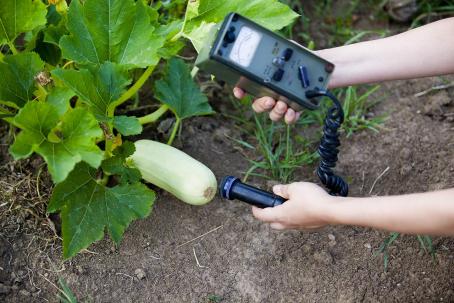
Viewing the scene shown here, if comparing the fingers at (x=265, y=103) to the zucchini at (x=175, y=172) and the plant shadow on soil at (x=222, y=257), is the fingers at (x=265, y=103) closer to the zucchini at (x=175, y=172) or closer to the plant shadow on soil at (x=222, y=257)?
the zucchini at (x=175, y=172)

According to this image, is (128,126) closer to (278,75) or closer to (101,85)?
(101,85)

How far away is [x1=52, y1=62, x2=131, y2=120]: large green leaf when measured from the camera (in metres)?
1.80

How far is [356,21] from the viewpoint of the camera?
3033 mm

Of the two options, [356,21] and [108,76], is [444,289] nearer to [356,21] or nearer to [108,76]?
[108,76]

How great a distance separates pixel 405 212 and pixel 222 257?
743 millimetres

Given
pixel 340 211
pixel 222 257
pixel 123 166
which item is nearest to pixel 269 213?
pixel 340 211

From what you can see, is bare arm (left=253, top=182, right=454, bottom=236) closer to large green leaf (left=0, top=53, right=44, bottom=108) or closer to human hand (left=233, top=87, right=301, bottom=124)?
human hand (left=233, top=87, right=301, bottom=124)

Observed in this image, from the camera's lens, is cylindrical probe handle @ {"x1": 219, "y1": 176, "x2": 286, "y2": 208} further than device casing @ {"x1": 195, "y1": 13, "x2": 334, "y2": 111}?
Yes

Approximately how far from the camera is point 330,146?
6.27 feet

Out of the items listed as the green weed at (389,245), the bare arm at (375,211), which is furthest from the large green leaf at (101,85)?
the green weed at (389,245)

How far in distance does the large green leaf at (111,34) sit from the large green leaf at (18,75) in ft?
0.33

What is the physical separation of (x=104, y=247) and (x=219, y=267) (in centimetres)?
39

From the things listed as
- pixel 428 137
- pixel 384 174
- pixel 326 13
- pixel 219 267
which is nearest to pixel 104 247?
pixel 219 267

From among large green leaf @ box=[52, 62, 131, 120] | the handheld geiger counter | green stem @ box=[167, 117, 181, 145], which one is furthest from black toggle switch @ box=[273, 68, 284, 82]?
green stem @ box=[167, 117, 181, 145]
